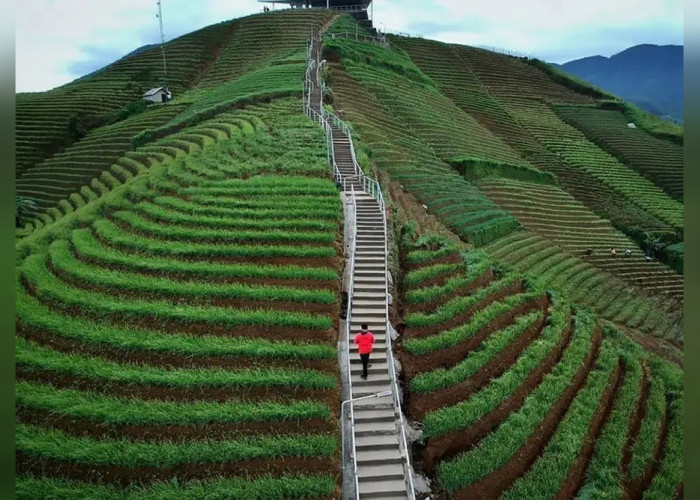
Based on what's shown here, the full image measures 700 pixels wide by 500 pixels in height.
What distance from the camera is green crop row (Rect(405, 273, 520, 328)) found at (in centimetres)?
1437

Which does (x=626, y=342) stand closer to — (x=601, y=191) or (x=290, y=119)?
(x=290, y=119)

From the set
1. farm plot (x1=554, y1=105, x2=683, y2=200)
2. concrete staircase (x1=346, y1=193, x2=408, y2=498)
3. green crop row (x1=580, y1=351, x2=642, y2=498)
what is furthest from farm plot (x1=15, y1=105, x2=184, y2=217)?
farm plot (x1=554, y1=105, x2=683, y2=200)

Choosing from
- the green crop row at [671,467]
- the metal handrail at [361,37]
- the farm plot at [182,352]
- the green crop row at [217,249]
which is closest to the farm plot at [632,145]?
the metal handrail at [361,37]

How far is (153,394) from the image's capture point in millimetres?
11117

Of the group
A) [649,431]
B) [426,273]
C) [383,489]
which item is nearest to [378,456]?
[383,489]

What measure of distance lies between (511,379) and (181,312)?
8.72 m

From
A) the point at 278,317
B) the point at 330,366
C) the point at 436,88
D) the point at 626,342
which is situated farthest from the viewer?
the point at 436,88

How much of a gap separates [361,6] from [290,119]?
198ft

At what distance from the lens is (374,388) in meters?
12.0

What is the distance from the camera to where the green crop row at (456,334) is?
13461 mm

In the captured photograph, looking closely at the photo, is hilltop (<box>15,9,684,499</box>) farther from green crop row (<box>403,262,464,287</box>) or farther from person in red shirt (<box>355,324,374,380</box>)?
person in red shirt (<box>355,324,374,380</box>)

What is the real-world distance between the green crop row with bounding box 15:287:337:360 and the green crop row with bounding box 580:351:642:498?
6454 millimetres

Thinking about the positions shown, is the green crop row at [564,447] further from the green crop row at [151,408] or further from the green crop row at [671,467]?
the green crop row at [151,408]

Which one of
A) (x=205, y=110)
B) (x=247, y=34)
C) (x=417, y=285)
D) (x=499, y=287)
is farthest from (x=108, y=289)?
(x=247, y=34)
